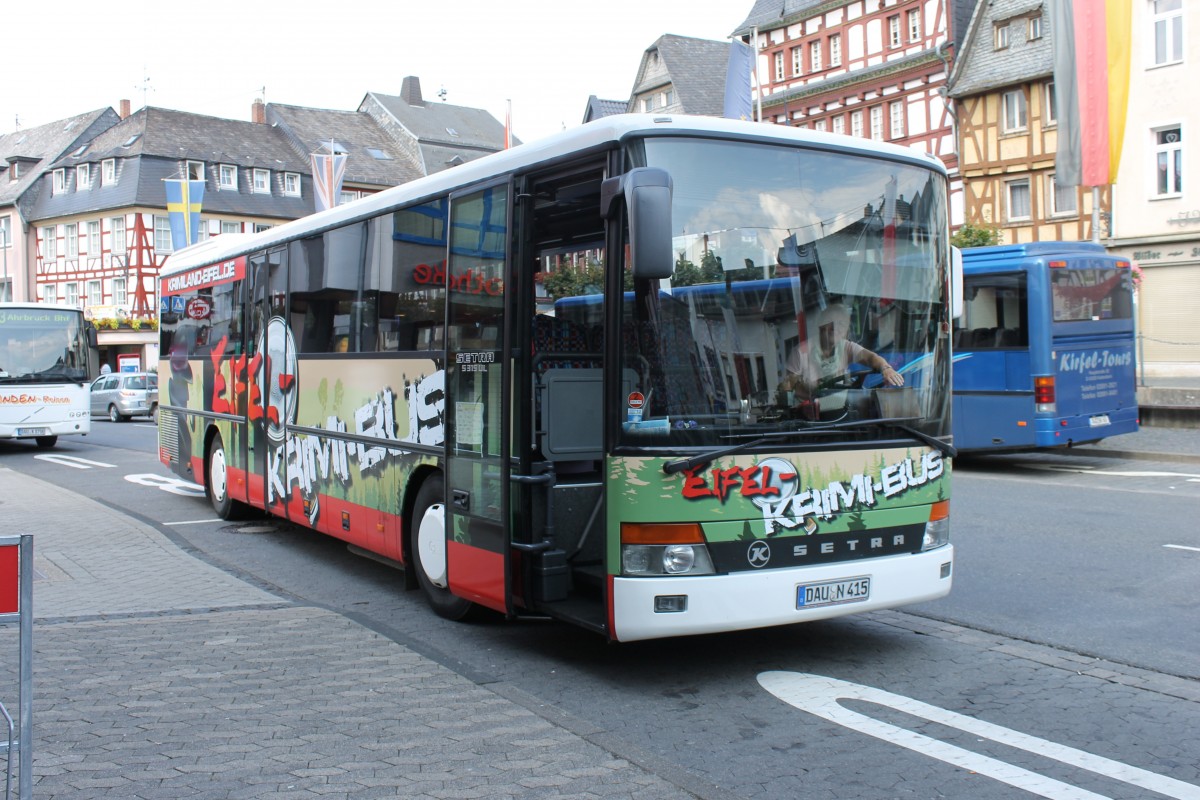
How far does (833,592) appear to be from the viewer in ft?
20.3

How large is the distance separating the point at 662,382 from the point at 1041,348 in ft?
38.7

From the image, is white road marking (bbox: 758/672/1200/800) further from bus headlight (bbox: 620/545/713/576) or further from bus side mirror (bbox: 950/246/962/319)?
bus side mirror (bbox: 950/246/962/319)

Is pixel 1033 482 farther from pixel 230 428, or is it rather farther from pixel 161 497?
pixel 161 497

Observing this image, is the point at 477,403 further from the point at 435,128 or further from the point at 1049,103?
the point at 435,128

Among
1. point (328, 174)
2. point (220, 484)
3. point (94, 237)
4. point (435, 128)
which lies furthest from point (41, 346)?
point (435, 128)

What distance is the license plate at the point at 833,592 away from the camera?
608cm

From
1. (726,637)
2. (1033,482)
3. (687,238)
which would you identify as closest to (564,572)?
(726,637)

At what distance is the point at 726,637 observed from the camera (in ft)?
23.8

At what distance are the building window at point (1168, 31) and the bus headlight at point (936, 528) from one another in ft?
102

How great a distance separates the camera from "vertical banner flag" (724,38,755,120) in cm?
1736

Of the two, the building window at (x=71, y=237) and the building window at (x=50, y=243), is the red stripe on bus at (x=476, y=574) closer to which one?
the building window at (x=71, y=237)

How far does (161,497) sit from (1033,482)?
11.3 meters

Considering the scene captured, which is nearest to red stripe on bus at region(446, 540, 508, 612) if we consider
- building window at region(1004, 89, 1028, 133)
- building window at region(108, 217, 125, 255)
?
building window at region(1004, 89, 1028, 133)

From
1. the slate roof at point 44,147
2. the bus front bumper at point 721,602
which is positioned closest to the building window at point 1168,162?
the bus front bumper at point 721,602
